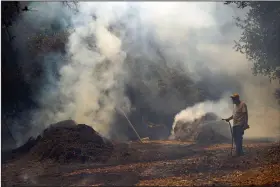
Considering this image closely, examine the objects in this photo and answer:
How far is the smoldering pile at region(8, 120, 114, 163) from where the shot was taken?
10.0 metres

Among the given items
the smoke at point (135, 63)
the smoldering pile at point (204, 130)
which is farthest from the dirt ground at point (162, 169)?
the smoke at point (135, 63)

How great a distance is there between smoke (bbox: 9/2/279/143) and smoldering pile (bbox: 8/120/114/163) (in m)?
1.20

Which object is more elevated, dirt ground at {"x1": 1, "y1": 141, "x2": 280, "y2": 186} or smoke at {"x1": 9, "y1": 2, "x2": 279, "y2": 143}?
smoke at {"x1": 9, "y1": 2, "x2": 279, "y2": 143}

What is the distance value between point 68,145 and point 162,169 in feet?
10.3

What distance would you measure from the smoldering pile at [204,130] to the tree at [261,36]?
2662 mm

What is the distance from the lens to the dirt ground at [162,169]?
8.42 meters

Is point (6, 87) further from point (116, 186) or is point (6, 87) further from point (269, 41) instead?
point (269, 41)

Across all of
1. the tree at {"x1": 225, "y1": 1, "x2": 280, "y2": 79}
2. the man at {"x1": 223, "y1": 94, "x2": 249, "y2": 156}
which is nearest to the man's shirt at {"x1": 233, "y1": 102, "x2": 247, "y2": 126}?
the man at {"x1": 223, "y1": 94, "x2": 249, "y2": 156}

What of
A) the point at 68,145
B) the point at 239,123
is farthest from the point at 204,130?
the point at 68,145

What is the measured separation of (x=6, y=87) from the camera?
41.5ft

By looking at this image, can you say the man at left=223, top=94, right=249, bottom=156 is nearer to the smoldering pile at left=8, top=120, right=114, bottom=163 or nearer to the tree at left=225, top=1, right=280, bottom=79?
the tree at left=225, top=1, right=280, bottom=79

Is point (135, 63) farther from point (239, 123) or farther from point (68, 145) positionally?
point (239, 123)

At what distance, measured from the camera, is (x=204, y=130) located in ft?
40.9

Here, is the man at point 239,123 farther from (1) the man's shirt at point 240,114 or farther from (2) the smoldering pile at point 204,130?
(2) the smoldering pile at point 204,130
